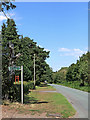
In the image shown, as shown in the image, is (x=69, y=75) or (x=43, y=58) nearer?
(x=43, y=58)

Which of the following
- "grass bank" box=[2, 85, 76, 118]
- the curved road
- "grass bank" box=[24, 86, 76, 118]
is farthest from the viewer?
the curved road

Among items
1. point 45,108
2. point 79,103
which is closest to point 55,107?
point 45,108

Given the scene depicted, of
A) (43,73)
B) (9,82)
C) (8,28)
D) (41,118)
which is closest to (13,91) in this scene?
(9,82)

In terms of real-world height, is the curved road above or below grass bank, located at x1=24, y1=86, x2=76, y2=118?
below

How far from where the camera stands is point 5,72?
42.2 ft

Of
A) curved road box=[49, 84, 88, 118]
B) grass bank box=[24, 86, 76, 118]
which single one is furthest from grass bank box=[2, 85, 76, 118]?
curved road box=[49, 84, 88, 118]

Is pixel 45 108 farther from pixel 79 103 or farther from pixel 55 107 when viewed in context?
pixel 79 103

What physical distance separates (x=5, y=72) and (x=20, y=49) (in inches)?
1267

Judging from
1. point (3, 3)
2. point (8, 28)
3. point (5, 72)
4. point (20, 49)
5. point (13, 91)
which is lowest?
point (13, 91)

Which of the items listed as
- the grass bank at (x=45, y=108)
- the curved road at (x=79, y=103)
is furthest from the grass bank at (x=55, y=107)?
the curved road at (x=79, y=103)

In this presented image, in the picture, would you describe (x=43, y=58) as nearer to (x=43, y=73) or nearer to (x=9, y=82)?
(x=43, y=73)

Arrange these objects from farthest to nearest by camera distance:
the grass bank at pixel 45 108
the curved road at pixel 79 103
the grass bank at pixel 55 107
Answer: the curved road at pixel 79 103 < the grass bank at pixel 55 107 < the grass bank at pixel 45 108

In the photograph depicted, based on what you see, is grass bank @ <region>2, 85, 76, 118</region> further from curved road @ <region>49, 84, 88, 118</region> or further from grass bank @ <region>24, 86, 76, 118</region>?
curved road @ <region>49, 84, 88, 118</region>

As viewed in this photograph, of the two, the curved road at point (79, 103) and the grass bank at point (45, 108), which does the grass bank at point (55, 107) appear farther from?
the curved road at point (79, 103)
